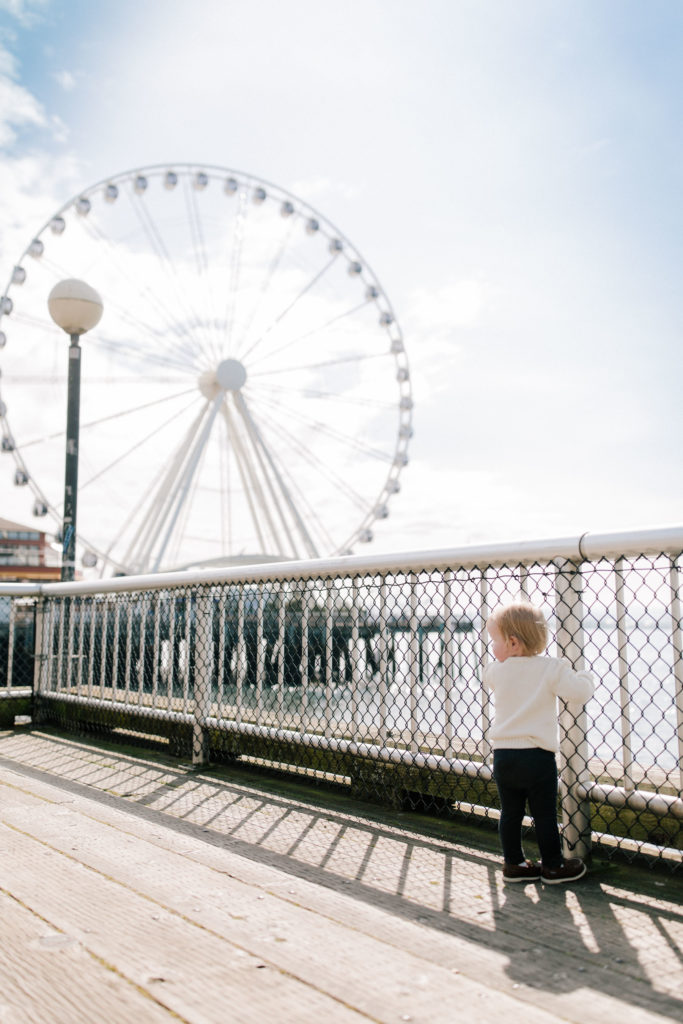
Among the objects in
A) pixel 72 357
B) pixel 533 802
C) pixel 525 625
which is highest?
pixel 72 357

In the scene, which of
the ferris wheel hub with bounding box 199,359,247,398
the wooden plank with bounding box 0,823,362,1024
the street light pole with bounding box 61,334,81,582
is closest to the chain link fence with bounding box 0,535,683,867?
the wooden plank with bounding box 0,823,362,1024

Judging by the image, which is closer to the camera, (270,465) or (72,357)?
(72,357)

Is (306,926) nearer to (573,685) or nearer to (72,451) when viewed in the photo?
(573,685)

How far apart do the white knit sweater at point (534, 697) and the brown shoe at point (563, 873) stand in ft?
0.96

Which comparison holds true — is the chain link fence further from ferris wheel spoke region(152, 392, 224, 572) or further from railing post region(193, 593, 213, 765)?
ferris wheel spoke region(152, 392, 224, 572)

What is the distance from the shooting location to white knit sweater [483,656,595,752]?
2.21 metres

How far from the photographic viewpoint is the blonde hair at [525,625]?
2303 millimetres

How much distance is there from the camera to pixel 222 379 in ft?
60.5

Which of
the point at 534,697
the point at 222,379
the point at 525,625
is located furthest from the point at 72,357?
the point at 222,379

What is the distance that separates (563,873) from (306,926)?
737mm

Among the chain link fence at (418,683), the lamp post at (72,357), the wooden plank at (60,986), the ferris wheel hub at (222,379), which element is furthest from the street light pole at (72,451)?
the ferris wheel hub at (222,379)

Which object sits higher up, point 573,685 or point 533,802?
point 573,685

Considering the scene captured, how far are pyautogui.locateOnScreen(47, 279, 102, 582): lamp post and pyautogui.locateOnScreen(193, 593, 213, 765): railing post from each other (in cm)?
421

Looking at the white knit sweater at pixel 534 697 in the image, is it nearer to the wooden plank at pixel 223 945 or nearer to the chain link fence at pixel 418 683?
the chain link fence at pixel 418 683
